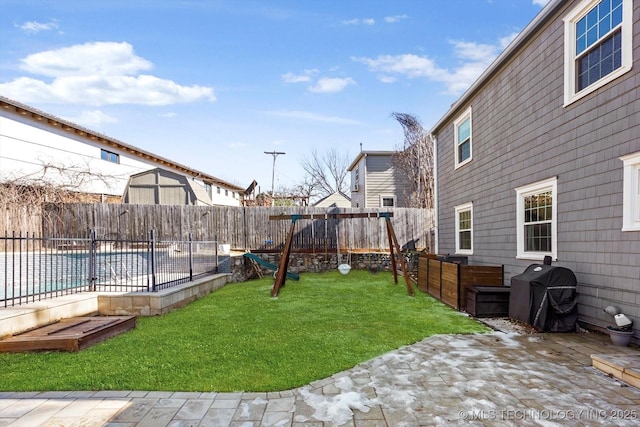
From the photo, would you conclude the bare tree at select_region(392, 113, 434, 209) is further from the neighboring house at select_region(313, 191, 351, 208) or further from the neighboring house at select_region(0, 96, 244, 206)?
the neighboring house at select_region(0, 96, 244, 206)

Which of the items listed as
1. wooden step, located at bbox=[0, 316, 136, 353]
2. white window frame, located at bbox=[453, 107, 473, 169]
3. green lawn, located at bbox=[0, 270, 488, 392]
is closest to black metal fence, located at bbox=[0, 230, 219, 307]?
wooden step, located at bbox=[0, 316, 136, 353]

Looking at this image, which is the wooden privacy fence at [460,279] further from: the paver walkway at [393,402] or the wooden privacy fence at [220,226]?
the wooden privacy fence at [220,226]

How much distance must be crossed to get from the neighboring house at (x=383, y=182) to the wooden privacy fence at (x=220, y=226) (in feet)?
23.2

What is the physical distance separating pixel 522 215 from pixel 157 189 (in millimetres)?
13935

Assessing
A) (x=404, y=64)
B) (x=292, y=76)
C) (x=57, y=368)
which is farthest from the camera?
(x=292, y=76)

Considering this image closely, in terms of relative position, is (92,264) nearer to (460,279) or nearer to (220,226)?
(220,226)

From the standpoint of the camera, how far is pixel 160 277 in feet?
22.9

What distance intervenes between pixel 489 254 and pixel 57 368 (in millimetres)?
7729

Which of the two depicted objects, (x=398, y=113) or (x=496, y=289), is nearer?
(x=496, y=289)

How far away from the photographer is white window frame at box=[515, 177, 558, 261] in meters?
5.34

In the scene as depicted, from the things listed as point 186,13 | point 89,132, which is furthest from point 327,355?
point 89,132

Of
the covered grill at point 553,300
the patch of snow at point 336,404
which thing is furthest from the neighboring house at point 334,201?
the patch of snow at point 336,404

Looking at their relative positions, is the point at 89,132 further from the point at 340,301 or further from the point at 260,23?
the point at 340,301

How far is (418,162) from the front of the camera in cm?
1845
